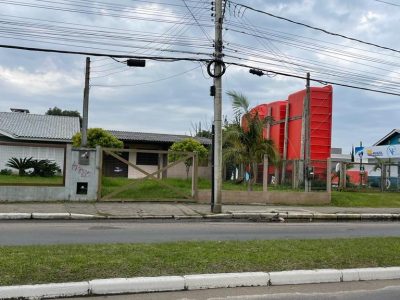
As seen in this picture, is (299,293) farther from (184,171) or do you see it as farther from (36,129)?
(36,129)

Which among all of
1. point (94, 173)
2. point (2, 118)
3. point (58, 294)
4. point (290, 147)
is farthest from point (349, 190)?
point (2, 118)

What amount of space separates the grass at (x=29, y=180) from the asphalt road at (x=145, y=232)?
426 centimetres

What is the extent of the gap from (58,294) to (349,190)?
22297 mm

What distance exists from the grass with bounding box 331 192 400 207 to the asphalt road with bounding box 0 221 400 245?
23.7 ft

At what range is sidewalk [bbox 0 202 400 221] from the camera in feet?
51.3

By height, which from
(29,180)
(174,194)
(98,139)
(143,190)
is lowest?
(174,194)

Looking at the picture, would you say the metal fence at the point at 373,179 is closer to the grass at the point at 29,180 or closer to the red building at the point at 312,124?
the red building at the point at 312,124

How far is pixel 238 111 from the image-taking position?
24312 mm

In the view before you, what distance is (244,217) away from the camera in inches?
690

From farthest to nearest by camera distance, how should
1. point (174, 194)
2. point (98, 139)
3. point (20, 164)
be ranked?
point (98, 139) → point (174, 194) → point (20, 164)

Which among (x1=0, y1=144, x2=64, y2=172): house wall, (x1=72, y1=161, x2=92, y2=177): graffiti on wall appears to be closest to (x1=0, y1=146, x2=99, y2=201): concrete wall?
(x1=72, y1=161, x2=92, y2=177): graffiti on wall

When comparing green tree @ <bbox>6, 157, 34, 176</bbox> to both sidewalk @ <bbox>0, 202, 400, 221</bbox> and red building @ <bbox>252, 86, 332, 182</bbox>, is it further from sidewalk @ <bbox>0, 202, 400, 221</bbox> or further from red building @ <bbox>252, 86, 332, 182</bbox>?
→ red building @ <bbox>252, 86, 332, 182</bbox>

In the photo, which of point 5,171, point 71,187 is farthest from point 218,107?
point 5,171

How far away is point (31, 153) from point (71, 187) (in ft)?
6.40
